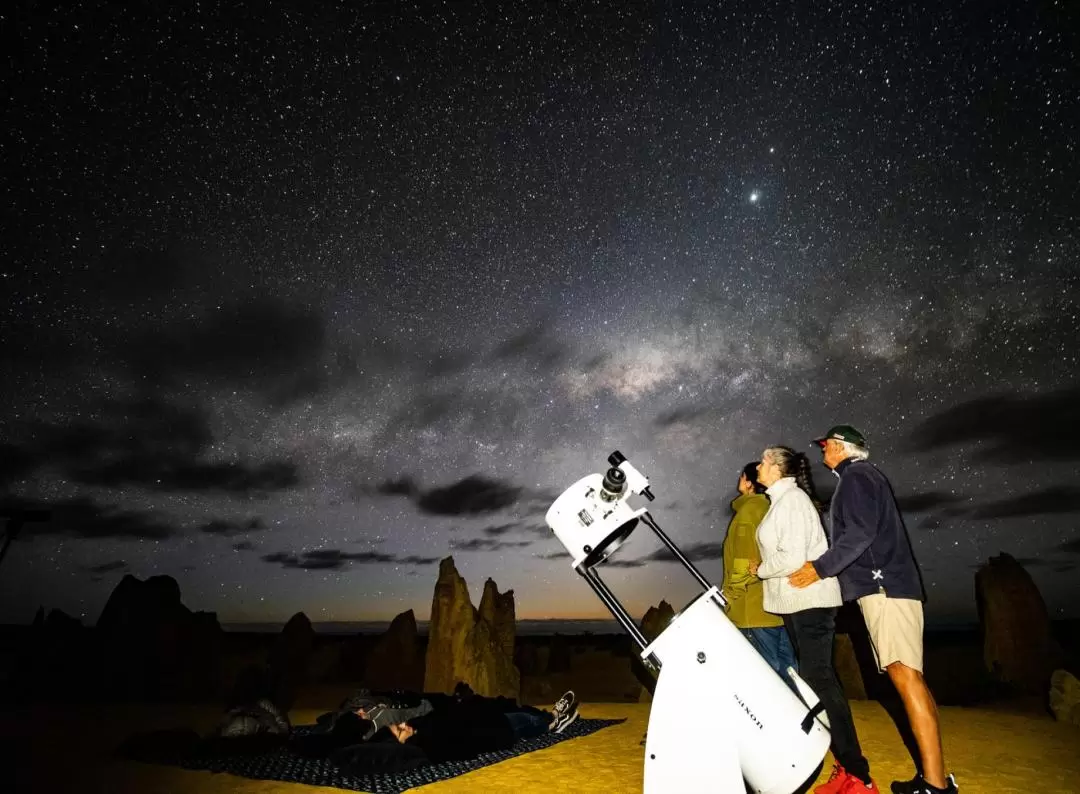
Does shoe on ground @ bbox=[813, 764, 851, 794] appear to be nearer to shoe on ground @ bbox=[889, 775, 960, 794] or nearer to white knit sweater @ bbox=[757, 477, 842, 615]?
shoe on ground @ bbox=[889, 775, 960, 794]

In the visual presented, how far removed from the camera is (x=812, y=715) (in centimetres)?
368

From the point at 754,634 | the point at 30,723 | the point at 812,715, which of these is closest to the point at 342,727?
the point at 754,634

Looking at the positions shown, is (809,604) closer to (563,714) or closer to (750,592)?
(750,592)

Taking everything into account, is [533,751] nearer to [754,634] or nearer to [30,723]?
[754,634]

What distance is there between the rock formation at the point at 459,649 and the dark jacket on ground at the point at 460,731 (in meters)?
11.7

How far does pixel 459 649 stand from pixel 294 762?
41.2 ft

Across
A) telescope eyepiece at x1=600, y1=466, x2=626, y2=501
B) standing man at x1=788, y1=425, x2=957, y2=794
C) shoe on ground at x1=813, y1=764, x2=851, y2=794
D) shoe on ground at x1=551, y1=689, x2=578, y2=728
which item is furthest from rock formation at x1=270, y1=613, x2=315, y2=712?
standing man at x1=788, y1=425, x2=957, y2=794

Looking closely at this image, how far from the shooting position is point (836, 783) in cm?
399

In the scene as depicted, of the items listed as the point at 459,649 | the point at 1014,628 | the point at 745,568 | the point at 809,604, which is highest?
the point at 745,568

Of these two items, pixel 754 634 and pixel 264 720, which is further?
pixel 264 720

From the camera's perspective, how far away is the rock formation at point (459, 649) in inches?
693

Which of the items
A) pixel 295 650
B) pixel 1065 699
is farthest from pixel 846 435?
pixel 295 650

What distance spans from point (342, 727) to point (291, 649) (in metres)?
26.3

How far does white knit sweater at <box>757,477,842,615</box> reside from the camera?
164 inches
